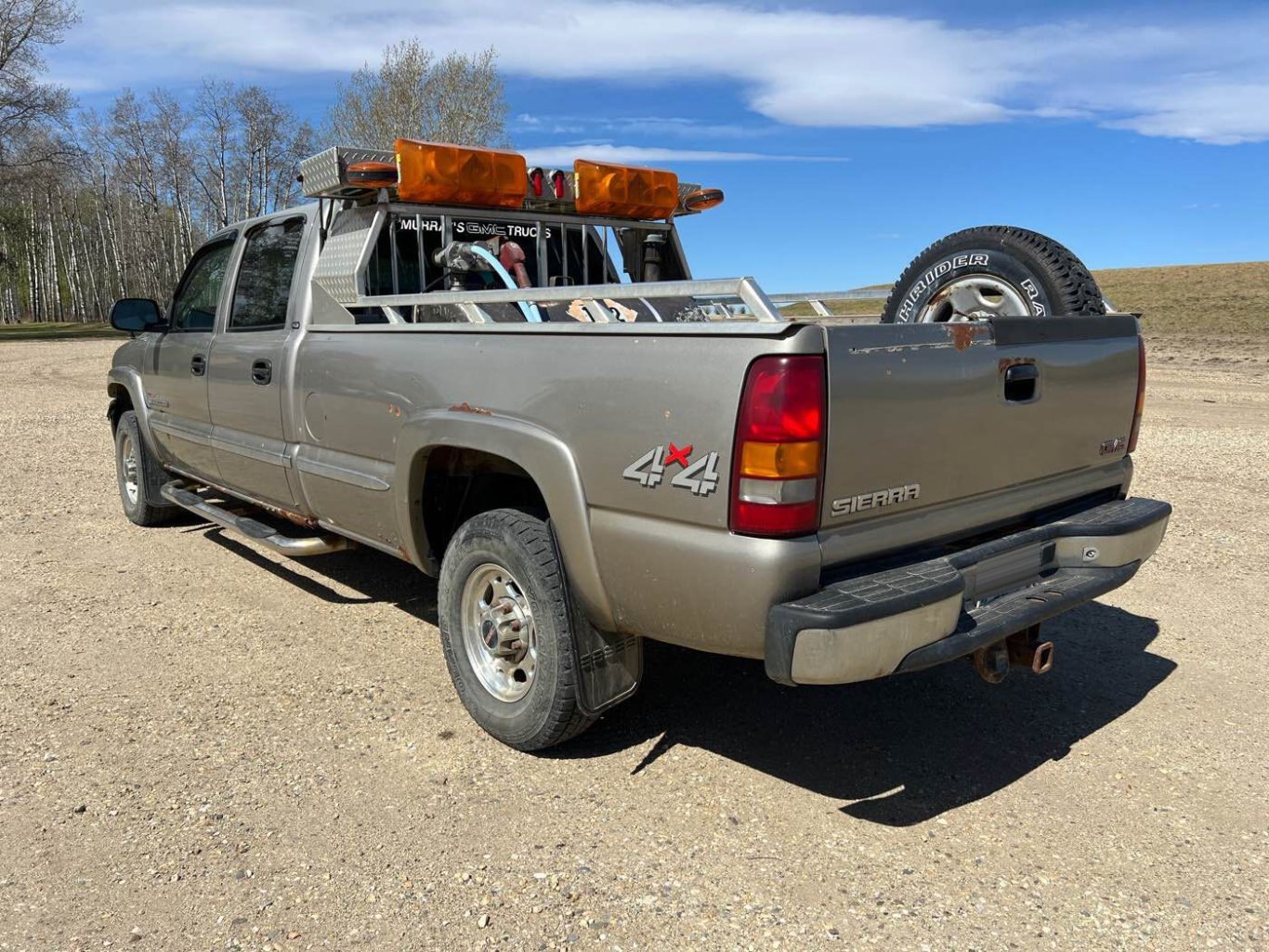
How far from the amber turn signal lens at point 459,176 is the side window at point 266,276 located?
71 cm

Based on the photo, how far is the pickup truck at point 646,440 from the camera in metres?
2.52

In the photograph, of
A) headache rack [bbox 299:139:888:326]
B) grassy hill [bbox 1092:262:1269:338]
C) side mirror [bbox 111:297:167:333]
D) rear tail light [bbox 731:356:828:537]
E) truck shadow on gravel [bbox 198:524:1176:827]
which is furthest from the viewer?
grassy hill [bbox 1092:262:1269:338]

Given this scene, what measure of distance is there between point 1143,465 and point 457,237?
22.8 feet

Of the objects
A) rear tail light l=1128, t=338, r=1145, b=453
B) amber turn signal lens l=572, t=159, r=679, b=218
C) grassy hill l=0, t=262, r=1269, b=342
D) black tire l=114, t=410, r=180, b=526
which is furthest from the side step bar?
grassy hill l=0, t=262, r=1269, b=342

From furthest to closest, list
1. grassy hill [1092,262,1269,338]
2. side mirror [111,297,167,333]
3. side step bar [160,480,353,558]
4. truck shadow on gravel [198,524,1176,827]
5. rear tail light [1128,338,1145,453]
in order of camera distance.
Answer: grassy hill [1092,262,1269,338], side mirror [111,297,167,333], side step bar [160,480,353,558], rear tail light [1128,338,1145,453], truck shadow on gravel [198,524,1176,827]

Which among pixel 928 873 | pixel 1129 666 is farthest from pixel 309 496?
pixel 1129 666

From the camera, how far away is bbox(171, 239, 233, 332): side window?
539cm

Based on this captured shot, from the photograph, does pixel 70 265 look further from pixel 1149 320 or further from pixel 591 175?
pixel 591 175

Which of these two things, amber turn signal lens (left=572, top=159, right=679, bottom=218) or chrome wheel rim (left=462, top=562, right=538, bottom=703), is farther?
amber turn signal lens (left=572, top=159, right=679, bottom=218)

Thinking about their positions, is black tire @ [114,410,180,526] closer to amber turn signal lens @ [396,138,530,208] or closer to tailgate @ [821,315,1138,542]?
amber turn signal lens @ [396,138,530,208]

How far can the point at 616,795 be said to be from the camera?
3174mm

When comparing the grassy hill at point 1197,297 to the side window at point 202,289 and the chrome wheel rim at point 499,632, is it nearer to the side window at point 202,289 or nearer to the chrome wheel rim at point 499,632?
the side window at point 202,289

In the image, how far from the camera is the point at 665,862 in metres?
2.78

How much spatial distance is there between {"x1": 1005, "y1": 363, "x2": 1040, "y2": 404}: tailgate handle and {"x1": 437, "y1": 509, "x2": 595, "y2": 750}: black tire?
154 cm
